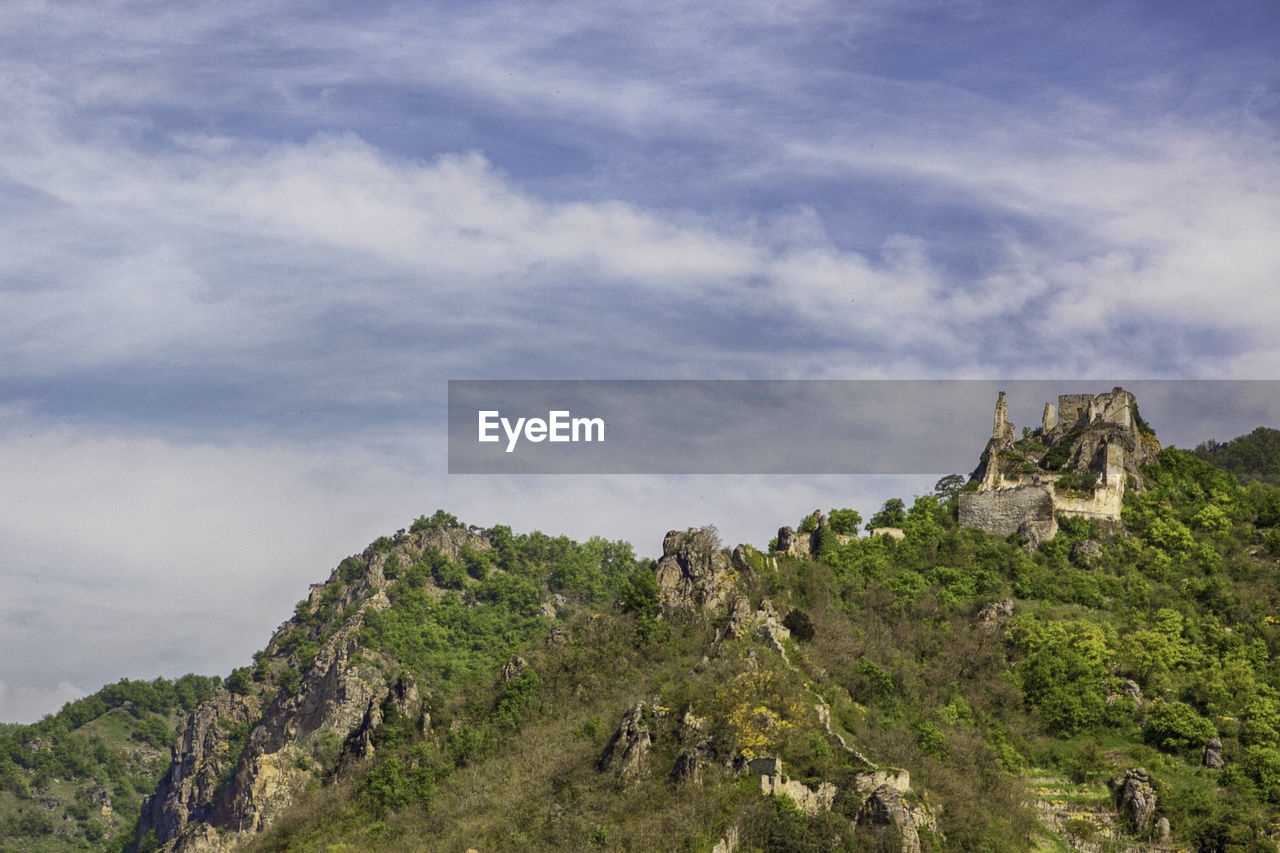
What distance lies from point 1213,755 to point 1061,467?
31.8 m

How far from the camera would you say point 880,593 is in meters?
101

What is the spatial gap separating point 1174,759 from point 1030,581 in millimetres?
19523

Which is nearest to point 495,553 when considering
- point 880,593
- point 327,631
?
point 327,631

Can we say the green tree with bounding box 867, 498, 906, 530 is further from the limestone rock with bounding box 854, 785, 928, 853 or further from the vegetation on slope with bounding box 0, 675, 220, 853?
the vegetation on slope with bounding box 0, 675, 220, 853

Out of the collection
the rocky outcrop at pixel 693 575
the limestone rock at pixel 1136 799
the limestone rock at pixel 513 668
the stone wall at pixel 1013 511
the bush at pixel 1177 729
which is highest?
the stone wall at pixel 1013 511

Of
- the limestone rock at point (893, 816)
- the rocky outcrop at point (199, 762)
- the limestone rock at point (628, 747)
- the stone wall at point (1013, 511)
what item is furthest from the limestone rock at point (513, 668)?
the rocky outcrop at point (199, 762)

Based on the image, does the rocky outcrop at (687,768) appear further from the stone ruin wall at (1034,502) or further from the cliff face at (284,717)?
the cliff face at (284,717)

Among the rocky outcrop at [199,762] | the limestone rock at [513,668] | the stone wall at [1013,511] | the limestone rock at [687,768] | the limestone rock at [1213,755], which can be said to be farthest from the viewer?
the rocky outcrop at [199,762]

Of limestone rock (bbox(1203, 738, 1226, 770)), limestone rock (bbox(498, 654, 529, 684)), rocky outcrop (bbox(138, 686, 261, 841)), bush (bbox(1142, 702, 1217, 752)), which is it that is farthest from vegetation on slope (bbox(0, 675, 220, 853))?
limestone rock (bbox(1203, 738, 1226, 770))

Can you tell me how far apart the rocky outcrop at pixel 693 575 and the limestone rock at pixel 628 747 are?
1459 centimetres

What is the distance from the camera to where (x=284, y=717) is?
496ft

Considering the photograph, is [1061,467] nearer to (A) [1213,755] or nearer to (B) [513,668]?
(A) [1213,755]

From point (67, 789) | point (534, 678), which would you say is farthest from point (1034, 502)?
point (67, 789)

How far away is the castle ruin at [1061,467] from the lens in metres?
111
